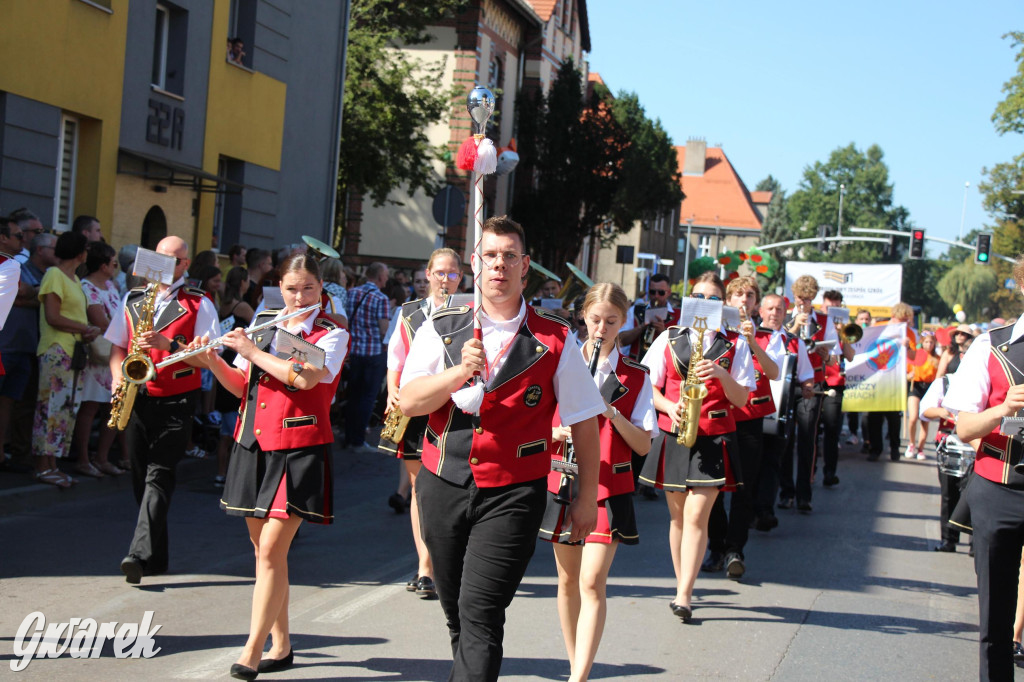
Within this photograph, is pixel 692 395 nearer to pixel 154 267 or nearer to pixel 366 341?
pixel 154 267

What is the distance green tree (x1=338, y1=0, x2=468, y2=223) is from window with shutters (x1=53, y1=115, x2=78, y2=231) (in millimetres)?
10995

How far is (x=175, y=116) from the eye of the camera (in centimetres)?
1644

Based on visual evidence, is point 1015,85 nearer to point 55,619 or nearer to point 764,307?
point 764,307

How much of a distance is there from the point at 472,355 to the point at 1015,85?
42007 millimetres

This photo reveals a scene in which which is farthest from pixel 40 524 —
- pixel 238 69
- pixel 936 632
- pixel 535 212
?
pixel 535 212

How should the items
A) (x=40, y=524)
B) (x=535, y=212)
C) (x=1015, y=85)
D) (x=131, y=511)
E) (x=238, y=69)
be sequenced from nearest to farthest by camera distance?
1. (x=40, y=524)
2. (x=131, y=511)
3. (x=238, y=69)
4. (x=535, y=212)
5. (x=1015, y=85)

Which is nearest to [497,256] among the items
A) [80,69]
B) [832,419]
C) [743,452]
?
[743,452]

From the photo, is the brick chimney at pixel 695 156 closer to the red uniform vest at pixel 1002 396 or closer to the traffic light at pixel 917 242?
the traffic light at pixel 917 242

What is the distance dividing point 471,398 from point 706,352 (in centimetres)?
356

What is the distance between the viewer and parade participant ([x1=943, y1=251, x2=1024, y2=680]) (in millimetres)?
4816

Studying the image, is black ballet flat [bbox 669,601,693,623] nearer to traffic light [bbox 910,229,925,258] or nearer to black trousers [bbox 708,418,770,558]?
black trousers [bbox 708,418,770,558]

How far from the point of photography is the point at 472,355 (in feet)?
12.4

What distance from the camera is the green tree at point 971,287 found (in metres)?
93.7

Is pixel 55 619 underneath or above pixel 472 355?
underneath
